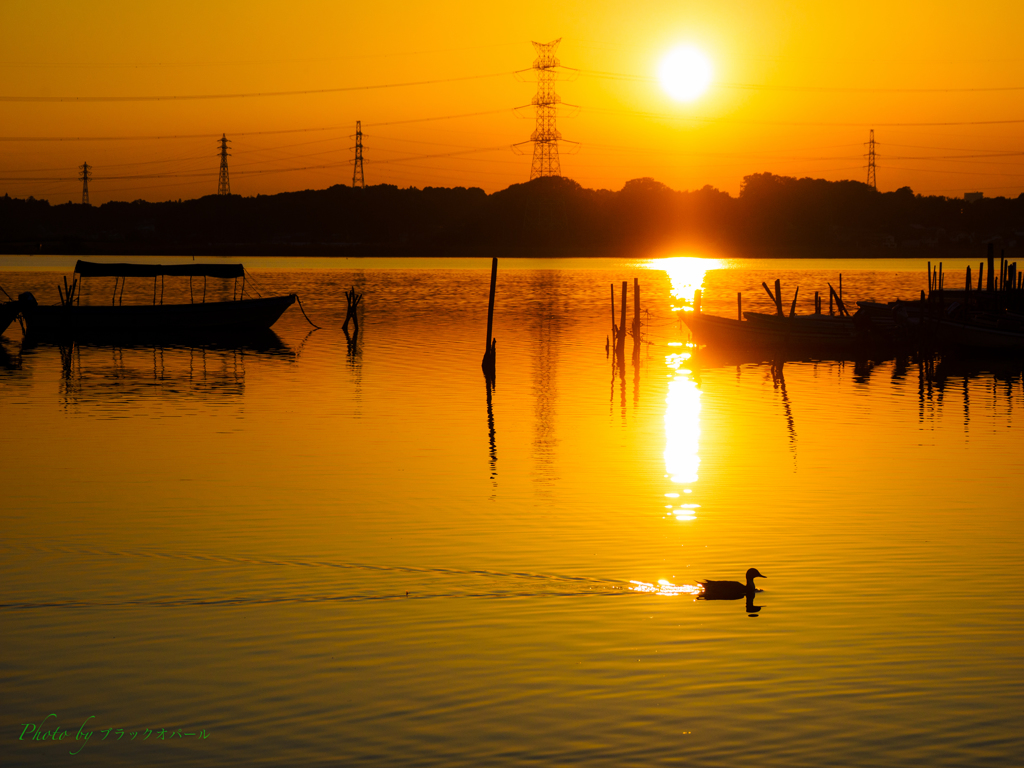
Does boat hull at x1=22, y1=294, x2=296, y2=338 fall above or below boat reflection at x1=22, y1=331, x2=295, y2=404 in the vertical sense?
above

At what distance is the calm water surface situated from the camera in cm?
1057

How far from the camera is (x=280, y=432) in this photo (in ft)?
98.2

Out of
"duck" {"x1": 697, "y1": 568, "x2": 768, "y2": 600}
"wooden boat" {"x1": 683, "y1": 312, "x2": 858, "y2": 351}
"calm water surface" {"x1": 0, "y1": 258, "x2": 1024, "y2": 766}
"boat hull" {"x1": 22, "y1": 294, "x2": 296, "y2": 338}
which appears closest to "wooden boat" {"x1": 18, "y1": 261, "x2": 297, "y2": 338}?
"boat hull" {"x1": 22, "y1": 294, "x2": 296, "y2": 338}

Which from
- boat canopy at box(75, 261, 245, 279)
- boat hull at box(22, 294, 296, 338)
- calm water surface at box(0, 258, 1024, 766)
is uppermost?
boat canopy at box(75, 261, 245, 279)

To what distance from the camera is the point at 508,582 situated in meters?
15.5

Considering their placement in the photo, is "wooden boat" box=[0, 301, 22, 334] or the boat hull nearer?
"wooden boat" box=[0, 301, 22, 334]

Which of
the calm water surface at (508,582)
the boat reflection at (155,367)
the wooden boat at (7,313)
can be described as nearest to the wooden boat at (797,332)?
the calm water surface at (508,582)

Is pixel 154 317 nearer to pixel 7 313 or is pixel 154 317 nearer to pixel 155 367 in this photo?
pixel 7 313

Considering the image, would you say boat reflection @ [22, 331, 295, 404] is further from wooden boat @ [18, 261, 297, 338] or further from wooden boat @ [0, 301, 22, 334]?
wooden boat @ [0, 301, 22, 334]

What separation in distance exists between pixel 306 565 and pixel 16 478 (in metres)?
9.98

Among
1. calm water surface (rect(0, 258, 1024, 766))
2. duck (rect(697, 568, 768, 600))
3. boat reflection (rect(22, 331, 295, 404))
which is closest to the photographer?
calm water surface (rect(0, 258, 1024, 766))

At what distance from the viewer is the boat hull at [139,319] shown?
61.2m

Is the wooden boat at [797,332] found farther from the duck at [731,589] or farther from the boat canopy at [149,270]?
the duck at [731,589]

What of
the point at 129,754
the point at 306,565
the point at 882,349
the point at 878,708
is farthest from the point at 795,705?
the point at 882,349
